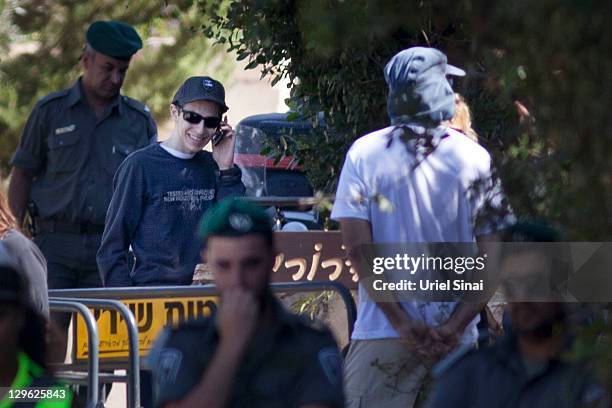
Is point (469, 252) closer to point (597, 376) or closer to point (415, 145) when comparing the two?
point (415, 145)

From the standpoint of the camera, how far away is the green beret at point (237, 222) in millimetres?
3807

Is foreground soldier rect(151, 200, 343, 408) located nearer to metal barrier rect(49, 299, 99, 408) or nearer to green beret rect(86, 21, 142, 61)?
metal barrier rect(49, 299, 99, 408)

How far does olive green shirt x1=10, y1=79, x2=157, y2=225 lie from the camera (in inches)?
286

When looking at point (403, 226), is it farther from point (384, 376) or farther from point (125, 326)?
point (125, 326)

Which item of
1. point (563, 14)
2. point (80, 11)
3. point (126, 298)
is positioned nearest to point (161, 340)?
point (563, 14)

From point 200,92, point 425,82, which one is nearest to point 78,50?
point 200,92

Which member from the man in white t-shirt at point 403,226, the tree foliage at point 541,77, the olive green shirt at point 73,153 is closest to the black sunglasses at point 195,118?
the olive green shirt at point 73,153

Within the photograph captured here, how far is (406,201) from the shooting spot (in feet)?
16.5

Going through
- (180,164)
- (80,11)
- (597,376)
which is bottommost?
(597,376)

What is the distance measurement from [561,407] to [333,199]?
1969 millimetres

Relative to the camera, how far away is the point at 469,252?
4.86 m

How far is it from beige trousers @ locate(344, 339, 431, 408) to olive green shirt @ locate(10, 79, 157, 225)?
2.60 metres

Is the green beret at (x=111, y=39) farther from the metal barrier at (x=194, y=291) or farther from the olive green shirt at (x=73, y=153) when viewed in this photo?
the metal barrier at (x=194, y=291)

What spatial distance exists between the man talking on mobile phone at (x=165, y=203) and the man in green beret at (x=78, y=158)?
0.55m
